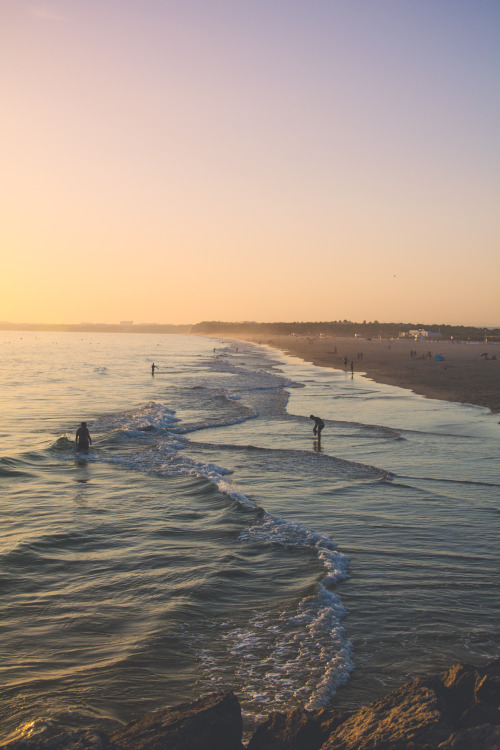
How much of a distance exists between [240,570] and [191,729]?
5.91 meters

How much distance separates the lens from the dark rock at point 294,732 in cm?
481

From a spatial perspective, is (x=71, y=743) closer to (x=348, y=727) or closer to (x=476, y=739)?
(x=348, y=727)

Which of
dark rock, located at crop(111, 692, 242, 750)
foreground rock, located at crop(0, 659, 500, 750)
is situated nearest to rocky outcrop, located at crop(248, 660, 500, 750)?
foreground rock, located at crop(0, 659, 500, 750)

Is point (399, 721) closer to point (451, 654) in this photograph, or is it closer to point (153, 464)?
point (451, 654)

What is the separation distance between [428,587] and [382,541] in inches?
91.1

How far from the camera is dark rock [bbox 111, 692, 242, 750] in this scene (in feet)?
15.1

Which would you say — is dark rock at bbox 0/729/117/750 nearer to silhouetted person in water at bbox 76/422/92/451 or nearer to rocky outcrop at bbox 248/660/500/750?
rocky outcrop at bbox 248/660/500/750

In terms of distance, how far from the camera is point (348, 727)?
4863 millimetres

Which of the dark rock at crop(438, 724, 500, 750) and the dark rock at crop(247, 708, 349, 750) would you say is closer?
the dark rock at crop(438, 724, 500, 750)

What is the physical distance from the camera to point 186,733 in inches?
182

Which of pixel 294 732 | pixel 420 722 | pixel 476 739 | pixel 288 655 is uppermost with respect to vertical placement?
pixel 476 739

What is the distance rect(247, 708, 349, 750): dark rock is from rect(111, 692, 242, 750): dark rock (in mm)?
238

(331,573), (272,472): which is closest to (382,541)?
(331,573)

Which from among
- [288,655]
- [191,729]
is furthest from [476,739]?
[288,655]
